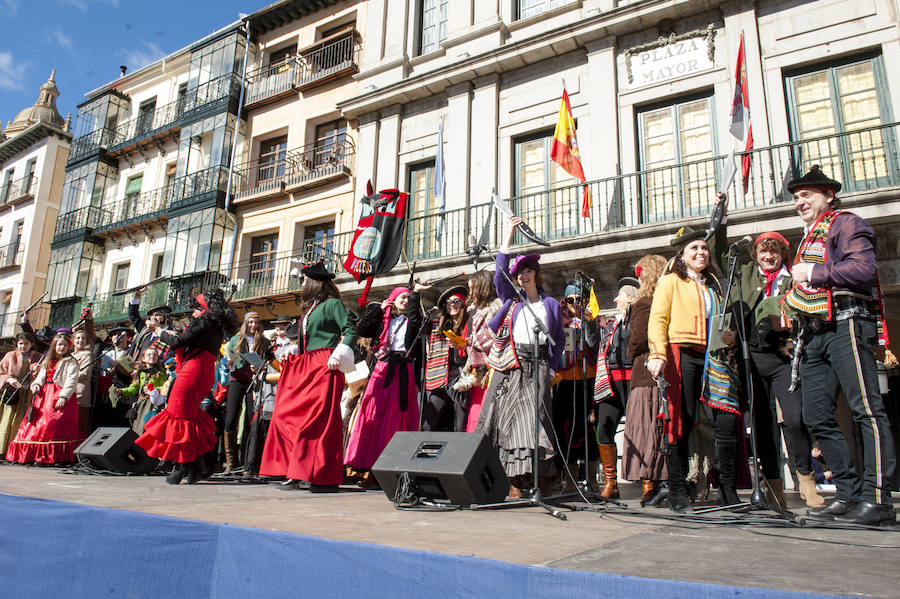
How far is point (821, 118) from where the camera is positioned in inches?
415

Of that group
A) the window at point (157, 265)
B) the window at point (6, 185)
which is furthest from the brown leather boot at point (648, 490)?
the window at point (6, 185)

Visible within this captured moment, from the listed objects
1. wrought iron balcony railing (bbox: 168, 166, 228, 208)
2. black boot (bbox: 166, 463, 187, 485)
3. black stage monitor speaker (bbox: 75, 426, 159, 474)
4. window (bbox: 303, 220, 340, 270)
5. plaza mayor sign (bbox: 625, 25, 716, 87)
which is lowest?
black boot (bbox: 166, 463, 187, 485)

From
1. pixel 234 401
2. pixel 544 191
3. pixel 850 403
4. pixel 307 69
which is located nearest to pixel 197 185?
pixel 307 69

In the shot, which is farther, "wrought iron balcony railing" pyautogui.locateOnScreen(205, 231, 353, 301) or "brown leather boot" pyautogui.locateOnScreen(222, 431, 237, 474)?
"wrought iron balcony railing" pyautogui.locateOnScreen(205, 231, 353, 301)

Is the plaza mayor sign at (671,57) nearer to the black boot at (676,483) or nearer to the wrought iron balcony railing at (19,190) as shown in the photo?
the black boot at (676,483)

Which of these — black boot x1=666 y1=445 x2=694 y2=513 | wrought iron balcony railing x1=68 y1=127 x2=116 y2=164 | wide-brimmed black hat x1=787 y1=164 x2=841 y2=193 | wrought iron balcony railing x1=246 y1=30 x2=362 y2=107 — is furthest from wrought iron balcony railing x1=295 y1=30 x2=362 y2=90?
black boot x1=666 y1=445 x2=694 y2=513

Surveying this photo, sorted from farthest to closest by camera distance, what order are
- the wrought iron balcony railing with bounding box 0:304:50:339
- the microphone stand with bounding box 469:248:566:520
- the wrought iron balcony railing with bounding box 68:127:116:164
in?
the wrought iron balcony railing with bounding box 0:304:50:339
the wrought iron balcony railing with bounding box 68:127:116:164
the microphone stand with bounding box 469:248:566:520

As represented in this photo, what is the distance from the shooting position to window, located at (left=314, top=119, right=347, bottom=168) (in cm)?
1698

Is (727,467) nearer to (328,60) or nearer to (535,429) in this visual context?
(535,429)

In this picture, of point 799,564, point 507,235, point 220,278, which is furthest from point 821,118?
point 220,278

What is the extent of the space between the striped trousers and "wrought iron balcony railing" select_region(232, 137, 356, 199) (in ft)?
46.5

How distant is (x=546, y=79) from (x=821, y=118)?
5260mm

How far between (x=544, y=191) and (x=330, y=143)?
319 inches

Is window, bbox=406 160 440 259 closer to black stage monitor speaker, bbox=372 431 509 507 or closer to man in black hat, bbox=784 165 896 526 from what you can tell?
black stage monitor speaker, bbox=372 431 509 507
